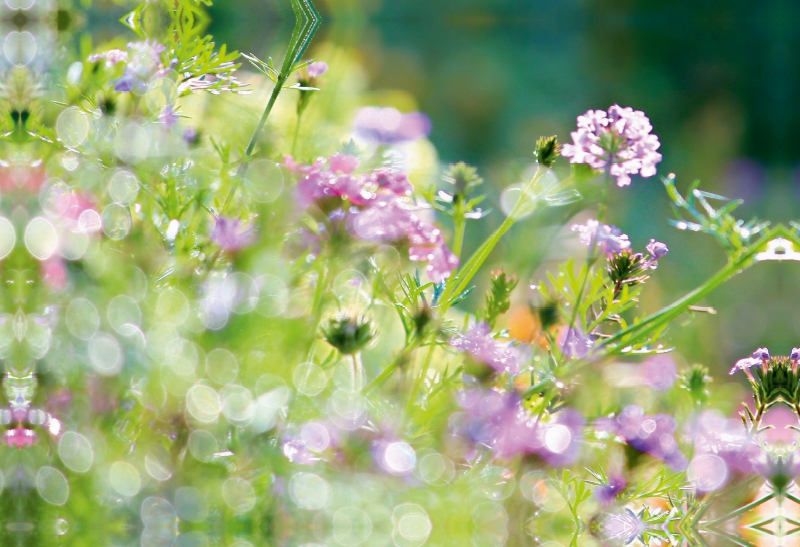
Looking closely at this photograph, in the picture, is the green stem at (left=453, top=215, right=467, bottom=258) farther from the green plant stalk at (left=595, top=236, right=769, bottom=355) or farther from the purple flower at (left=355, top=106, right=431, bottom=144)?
the purple flower at (left=355, top=106, right=431, bottom=144)

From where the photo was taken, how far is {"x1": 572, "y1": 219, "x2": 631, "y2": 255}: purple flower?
37cm

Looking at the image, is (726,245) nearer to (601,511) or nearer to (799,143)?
(601,511)

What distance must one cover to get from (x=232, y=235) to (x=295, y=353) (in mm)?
61

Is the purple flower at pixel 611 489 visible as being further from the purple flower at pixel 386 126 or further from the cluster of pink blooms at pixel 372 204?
the purple flower at pixel 386 126

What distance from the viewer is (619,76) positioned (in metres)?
3.83

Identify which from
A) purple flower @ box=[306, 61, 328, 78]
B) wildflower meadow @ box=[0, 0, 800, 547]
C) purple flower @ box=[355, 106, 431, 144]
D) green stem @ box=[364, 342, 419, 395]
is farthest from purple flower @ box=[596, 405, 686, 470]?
purple flower @ box=[355, 106, 431, 144]

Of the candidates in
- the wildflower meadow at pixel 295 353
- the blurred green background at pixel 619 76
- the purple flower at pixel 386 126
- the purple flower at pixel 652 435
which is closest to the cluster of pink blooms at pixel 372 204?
the wildflower meadow at pixel 295 353

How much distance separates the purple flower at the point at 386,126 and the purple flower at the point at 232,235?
0.49m

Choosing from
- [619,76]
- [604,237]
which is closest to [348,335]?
[604,237]

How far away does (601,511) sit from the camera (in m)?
0.34

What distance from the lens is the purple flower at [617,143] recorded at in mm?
385

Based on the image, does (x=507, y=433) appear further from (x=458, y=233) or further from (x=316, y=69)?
(x=316, y=69)

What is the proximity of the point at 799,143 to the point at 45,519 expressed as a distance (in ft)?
11.9

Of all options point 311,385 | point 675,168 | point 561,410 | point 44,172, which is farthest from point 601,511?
point 675,168
